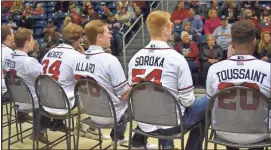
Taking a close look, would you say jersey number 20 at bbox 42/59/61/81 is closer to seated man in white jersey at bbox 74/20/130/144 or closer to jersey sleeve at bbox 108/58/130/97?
seated man in white jersey at bbox 74/20/130/144

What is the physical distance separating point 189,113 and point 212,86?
0.32 m

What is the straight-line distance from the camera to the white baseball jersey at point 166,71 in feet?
7.95

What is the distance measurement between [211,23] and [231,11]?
19.1 inches

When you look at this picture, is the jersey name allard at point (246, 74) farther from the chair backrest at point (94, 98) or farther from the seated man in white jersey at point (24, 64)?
the seated man in white jersey at point (24, 64)

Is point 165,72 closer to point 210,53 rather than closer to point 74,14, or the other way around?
point 210,53

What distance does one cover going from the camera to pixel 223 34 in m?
6.54

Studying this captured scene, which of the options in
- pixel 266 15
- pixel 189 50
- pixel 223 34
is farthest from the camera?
pixel 266 15

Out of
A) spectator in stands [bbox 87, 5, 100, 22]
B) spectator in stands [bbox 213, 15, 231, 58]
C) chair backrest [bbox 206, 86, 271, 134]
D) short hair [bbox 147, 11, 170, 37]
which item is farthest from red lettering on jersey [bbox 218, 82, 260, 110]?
spectator in stands [bbox 87, 5, 100, 22]

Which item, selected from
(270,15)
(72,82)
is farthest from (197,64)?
(72,82)

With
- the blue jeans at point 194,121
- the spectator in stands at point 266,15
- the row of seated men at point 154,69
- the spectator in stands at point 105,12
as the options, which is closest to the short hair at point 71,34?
the row of seated men at point 154,69

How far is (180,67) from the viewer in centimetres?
242

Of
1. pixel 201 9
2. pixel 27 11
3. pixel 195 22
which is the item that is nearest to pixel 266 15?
pixel 195 22

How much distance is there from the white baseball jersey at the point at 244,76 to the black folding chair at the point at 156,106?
0.28 meters

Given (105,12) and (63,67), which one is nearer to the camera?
(63,67)
